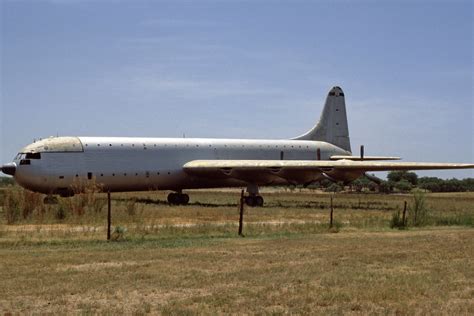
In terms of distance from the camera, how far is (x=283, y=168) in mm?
43875

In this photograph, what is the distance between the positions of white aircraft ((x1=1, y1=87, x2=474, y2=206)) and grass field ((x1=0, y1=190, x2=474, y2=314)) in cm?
1275

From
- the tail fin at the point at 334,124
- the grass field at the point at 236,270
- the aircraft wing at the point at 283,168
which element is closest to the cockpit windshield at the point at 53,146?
the aircraft wing at the point at 283,168

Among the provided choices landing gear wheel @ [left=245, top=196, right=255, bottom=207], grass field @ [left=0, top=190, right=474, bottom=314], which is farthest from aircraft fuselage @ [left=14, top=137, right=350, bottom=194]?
grass field @ [left=0, top=190, right=474, bottom=314]

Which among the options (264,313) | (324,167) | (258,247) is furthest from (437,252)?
(324,167)

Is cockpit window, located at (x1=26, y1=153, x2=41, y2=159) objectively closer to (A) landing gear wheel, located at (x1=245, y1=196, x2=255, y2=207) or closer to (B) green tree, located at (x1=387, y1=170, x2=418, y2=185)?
(A) landing gear wheel, located at (x1=245, y1=196, x2=255, y2=207)

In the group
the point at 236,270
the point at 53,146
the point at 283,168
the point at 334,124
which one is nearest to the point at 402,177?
the point at 334,124

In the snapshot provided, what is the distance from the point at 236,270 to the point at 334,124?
44171 mm

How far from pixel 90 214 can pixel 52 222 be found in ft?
6.21

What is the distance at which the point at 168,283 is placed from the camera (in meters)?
12.9

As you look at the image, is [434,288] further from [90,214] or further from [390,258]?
[90,214]

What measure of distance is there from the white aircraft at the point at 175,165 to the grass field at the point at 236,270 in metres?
12.7

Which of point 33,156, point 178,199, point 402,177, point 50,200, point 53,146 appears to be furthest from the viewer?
point 402,177

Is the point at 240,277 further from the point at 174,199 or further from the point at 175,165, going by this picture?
the point at 174,199

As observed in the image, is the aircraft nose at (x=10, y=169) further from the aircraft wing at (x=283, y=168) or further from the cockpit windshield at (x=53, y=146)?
the aircraft wing at (x=283, y=168)
